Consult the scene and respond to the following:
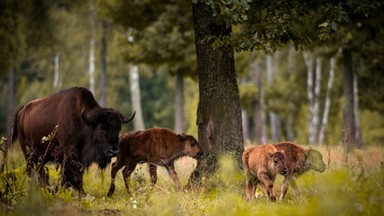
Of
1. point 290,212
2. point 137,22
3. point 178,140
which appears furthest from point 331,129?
point 290,212

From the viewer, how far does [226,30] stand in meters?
8.77

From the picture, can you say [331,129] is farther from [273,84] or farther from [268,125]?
[268,125]

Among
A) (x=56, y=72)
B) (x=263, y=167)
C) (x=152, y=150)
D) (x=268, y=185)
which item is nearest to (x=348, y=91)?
(x=152, y=150)

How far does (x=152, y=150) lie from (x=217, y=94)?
157cm

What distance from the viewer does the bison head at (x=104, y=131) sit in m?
8.09

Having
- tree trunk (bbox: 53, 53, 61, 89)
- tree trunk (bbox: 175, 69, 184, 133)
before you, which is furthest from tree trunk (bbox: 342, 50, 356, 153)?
tree trunk (bbox: 53, 53, 61, 89)

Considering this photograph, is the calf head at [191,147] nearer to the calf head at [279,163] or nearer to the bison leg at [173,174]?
the bison leg at [173,174]

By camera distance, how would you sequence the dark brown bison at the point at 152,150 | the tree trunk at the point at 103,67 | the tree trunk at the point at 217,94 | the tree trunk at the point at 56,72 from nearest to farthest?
the tree trunk at the point at 217,94, the dark brown bison at the point at 152,150, the tree trunk at the point at 103,67, the tree trunk at the point at 56,72

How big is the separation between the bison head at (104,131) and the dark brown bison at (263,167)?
204 centimetres

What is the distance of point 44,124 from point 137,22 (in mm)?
11032

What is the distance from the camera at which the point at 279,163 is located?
6961 mm

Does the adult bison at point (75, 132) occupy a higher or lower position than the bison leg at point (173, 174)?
higher

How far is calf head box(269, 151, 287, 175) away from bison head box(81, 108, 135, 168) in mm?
2443

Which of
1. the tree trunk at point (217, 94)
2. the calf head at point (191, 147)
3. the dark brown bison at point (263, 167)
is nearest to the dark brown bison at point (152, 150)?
the calf head at point (191, 147)
